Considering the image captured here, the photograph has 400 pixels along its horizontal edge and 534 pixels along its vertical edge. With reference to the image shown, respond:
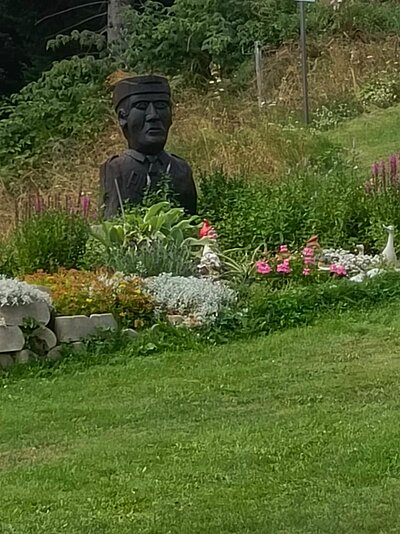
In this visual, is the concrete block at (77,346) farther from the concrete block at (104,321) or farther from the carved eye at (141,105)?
the carved eye at (141,105)

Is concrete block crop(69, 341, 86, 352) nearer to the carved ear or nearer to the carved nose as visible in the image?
the carved nose

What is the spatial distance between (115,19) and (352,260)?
15075 mm

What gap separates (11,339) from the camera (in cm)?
689

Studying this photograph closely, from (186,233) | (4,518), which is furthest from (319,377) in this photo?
(186,233)

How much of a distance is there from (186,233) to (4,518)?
4.89 meters

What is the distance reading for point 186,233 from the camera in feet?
30.1

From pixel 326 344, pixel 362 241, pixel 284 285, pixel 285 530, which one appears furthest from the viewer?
pixel 362 241

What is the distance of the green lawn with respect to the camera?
14.5 m

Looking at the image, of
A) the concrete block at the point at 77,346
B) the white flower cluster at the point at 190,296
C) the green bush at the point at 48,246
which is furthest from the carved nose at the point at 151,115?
the concrete block at the point at 77,346

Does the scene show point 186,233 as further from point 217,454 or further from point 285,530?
point 285,530

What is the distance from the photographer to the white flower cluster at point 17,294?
6.84m

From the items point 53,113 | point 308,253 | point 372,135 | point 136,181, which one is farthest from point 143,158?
point 53,113

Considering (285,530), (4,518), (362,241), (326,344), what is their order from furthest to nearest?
(362,241), (326,344), (4,518), (285,530)

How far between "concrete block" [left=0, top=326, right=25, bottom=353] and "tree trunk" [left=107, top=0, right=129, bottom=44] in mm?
16411
